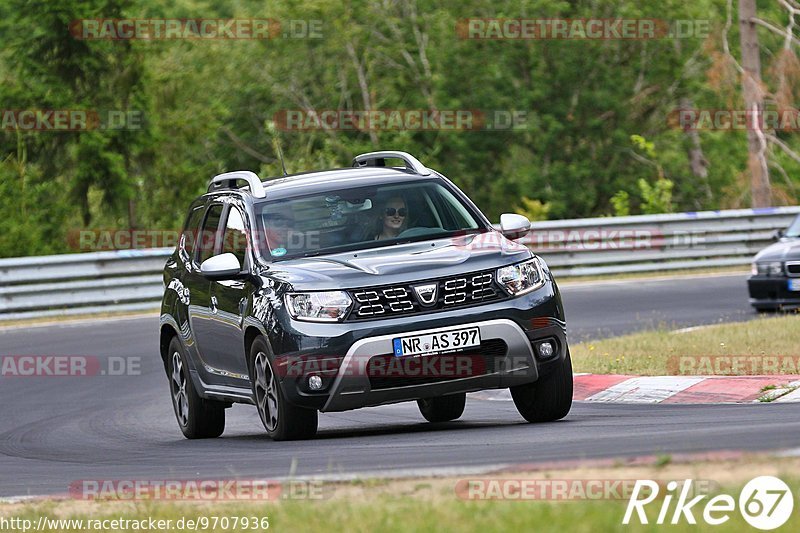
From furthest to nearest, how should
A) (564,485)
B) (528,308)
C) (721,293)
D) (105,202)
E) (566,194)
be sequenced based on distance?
(566,194)
(105,202)
(721,293)
(528,308)
(564,485)

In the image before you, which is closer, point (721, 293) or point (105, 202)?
point (721, 293)

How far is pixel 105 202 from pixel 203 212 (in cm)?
2222

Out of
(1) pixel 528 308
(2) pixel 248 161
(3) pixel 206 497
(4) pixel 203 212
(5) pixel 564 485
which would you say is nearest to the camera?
(5) pixel 564 485

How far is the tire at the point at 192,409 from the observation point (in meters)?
11.7

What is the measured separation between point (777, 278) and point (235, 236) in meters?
9.43

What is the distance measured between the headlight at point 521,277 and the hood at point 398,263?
5 cm

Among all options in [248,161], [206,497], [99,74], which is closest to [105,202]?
[99,74]

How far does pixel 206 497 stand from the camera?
7211 millimetres

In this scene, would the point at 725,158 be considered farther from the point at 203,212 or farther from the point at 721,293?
the point at 203,212

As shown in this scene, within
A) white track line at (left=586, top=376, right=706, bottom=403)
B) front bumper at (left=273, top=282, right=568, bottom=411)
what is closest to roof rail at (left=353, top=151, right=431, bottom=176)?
front bumper at (left=273, top=282, right=568, bottom=411)

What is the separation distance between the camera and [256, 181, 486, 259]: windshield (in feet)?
34.2

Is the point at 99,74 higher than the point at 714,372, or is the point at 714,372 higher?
the point at 99,74

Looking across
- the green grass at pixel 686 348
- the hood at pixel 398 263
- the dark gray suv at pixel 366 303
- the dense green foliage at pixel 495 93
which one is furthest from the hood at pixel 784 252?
the dense green foliage at pixel 495 93

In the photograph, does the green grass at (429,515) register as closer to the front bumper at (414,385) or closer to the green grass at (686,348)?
the front bumper at (414,385)
